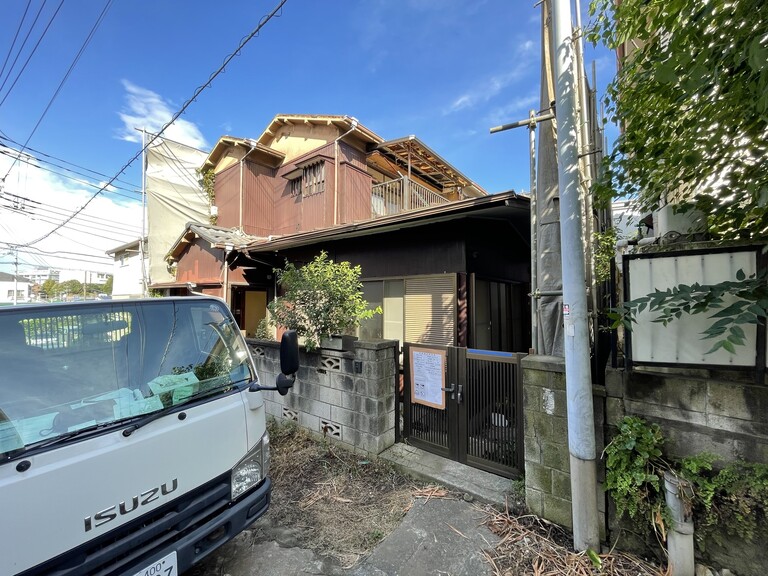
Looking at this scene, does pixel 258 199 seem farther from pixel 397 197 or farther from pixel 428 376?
pixel 428 376

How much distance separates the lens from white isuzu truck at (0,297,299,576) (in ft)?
4.88

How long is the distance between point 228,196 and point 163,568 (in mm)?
13201

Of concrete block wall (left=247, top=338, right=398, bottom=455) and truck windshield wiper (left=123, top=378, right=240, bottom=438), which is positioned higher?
truck windshield wiper (left=123, top=378, right=240, bottom=438)

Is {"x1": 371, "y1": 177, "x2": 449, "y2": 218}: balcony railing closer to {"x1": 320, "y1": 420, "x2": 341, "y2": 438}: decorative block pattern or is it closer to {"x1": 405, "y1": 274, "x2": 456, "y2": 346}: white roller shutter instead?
{"x1": 405, "y1": 274, "x2": 456, "y2": 346}: white roller shutter

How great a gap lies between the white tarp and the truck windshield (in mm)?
14669

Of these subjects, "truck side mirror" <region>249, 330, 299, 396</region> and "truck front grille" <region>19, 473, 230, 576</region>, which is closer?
"truck front grille" <region>19, 473, 230, 576</region>

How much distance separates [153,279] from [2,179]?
5660 mm

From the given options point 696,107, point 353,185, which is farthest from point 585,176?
point 353,185

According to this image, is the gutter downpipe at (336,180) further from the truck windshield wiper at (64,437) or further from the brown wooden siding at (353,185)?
the truck windshield wiper at (64,437)

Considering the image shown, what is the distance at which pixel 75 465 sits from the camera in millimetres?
1559

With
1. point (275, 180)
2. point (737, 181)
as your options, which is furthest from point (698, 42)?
point (275, 180)

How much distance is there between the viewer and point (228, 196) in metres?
12.9

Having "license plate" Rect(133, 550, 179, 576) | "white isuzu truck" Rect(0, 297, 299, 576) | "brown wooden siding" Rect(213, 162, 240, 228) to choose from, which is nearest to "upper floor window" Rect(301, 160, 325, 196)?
"brown wooden siding" Rect(213, 162, 240, 228)

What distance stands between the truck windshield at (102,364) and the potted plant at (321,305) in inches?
56.9
